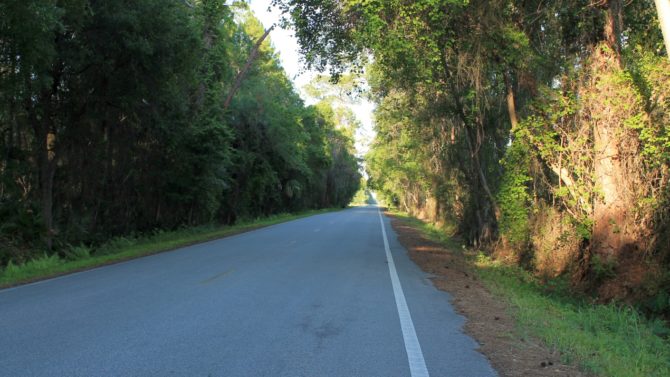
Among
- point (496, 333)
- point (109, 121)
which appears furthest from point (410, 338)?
point (109, 121)

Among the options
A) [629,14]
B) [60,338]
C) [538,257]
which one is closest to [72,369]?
[60,338]

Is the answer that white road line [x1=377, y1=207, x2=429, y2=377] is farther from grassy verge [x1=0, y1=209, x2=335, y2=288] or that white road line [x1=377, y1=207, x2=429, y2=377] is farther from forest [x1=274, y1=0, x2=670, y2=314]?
grassy verge [x1=0, y1=209, x2=335, y2=288]

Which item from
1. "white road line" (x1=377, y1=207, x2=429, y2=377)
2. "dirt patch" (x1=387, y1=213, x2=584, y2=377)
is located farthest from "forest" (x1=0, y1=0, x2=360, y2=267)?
"dirt patch" (x1=387, y1=213, x2=584, y2=377)

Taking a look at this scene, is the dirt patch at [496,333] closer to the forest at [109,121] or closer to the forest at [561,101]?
the forest at [561,101]

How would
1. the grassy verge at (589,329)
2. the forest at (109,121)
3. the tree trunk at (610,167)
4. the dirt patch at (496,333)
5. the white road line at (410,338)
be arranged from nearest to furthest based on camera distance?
the white road line at (410,338) < the dirt patch at (496,333) < the grassy verge at (589,329) < the tree trunk at (610,167) < the forest at (109,121)

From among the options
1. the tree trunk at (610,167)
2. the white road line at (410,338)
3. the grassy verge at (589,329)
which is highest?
the tree trunk at (610,167)

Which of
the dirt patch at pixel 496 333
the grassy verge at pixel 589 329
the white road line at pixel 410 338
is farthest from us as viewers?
the grassy verge at pixel 589 329

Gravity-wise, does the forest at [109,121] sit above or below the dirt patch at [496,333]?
above

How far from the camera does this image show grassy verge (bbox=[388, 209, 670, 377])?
6062 millimetres

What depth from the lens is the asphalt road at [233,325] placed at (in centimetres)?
549

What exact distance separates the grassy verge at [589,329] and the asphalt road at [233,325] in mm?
1157

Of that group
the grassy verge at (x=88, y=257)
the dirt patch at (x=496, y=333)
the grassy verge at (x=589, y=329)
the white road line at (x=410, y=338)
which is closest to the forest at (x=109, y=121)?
the grassy verge at (x=88, y=257)

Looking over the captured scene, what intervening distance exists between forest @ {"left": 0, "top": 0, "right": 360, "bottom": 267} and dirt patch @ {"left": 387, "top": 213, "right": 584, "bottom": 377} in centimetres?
1075

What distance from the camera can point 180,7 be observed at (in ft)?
57.1
